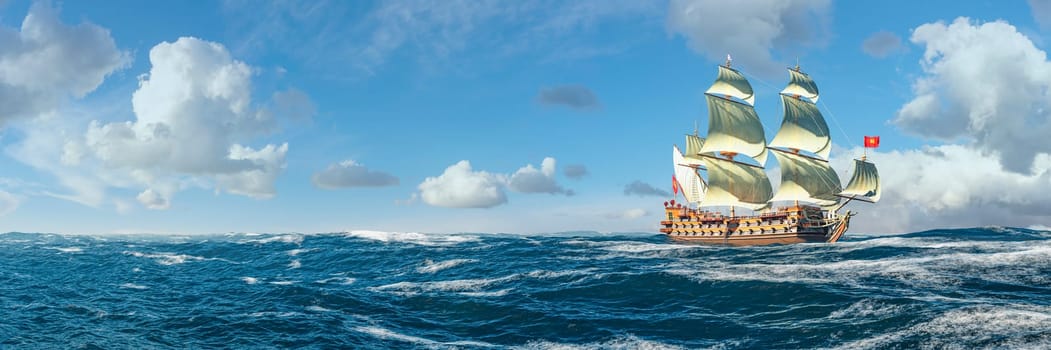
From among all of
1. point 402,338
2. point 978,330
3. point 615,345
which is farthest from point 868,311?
point 402,338

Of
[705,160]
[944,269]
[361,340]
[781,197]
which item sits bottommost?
[361,340]

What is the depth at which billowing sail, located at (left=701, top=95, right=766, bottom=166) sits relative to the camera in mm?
130750

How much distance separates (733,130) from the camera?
132000 mm

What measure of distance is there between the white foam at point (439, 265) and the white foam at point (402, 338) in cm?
2448

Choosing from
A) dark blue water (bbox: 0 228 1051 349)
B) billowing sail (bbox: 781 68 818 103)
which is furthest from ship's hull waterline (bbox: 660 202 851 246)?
dark blue water (bbox: 0 228 1051 349)

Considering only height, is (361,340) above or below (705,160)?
below

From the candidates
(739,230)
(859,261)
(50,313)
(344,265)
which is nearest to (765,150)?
(739,230)

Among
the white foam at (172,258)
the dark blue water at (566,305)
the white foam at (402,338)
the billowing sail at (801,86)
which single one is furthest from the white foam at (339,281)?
the billowing sail at (801,86)

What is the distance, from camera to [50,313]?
35.2 metres

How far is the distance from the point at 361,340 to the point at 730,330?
19.5 m

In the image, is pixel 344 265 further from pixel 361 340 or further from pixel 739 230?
pixel 739 230

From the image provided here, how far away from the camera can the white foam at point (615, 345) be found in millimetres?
25812

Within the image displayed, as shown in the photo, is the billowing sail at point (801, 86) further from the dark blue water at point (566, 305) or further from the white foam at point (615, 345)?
the white foam at point (615, 345)

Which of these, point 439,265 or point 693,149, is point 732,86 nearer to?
point 693,149
